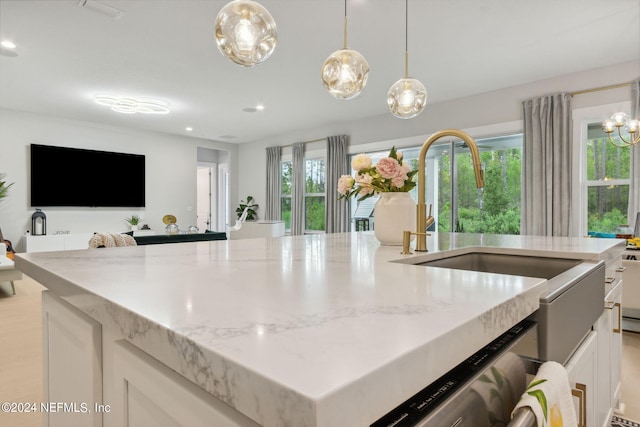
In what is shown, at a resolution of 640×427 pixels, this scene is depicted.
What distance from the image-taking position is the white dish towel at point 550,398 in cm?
57

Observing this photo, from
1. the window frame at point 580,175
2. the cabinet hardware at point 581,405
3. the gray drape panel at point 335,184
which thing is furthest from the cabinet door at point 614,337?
the gray drape panel at point 335,184

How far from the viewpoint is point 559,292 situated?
Result: 0.84 meters

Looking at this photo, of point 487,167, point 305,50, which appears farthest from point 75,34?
point 487,167

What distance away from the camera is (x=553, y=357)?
819 mm

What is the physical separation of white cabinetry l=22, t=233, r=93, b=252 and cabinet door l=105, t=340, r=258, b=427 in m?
6.42

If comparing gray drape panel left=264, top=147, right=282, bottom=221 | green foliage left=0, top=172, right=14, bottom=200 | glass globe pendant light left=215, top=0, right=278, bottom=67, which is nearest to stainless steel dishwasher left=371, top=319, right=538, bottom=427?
glass globe pendant light left=215, top=0, right=278, bottom=67

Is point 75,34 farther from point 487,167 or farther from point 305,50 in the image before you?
point 487,167

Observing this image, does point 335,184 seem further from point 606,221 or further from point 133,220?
point 133,220

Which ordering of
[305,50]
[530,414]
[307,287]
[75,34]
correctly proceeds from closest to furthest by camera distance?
[530,414]
[307,287]
[75,34]
[305,50]

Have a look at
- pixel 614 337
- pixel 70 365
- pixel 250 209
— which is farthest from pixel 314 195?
pixel 70 365

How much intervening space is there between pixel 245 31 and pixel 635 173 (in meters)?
4.15

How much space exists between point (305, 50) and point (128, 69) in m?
2.05

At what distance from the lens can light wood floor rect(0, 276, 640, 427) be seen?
1.90 m

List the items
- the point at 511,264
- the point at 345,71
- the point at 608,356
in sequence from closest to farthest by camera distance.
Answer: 1. the point at 608,356
2. the point at 511,264
3. the point at 345,71
